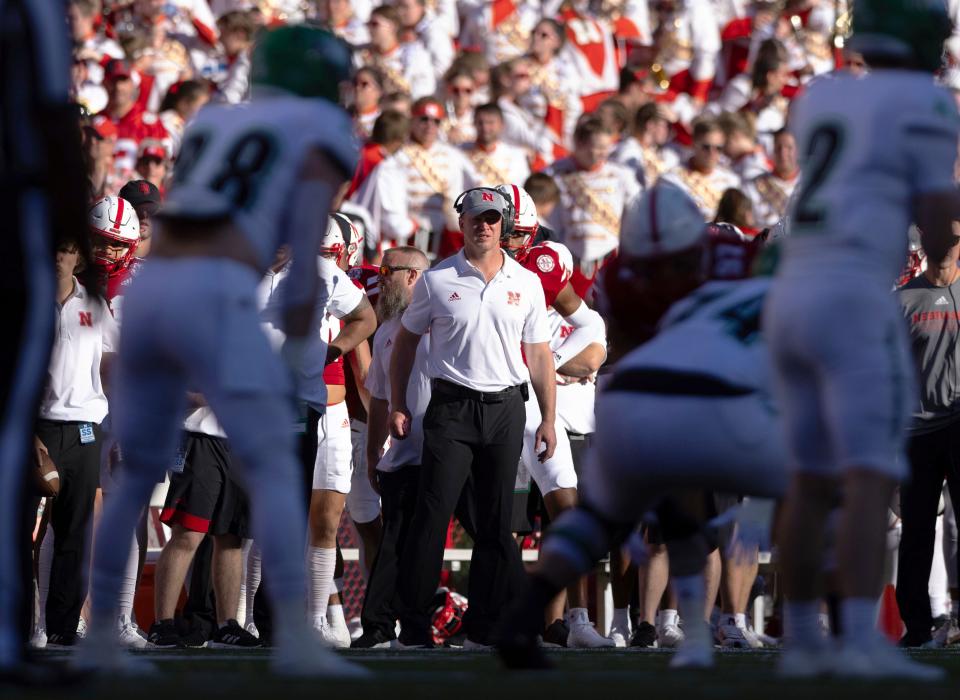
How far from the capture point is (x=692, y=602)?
6.27m

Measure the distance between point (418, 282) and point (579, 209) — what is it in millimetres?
5448

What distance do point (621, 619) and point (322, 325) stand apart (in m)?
2.49

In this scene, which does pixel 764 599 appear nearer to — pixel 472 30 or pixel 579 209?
pixel 579 209

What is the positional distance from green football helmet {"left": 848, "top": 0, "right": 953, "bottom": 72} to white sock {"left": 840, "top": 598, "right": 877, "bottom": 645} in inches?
59.0

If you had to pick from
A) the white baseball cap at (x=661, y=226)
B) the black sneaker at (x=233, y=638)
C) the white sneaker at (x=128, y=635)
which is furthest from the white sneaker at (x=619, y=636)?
the white baseball cap at (x=661, y=226)

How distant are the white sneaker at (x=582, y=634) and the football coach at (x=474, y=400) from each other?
0.75 metres

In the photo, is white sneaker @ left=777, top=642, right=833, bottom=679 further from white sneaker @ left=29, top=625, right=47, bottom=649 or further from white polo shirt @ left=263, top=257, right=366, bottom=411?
white sneaker @ left=29, top=625, right=47, bottom=649

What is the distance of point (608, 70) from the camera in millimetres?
19859

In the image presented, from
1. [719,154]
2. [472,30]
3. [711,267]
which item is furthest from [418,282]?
[472,30]

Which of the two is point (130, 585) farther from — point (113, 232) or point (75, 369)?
point (113, 232)

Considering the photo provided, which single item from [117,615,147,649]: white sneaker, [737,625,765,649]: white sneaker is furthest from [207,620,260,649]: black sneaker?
[737,625,765,649]: white sneaker

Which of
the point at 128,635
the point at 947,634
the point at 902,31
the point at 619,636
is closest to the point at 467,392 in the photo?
the point at 619,636

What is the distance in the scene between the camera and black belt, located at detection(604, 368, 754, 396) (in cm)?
543

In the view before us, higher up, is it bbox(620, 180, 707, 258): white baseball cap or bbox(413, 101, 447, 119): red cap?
bbox(413, 101, 447, 119): red cap
